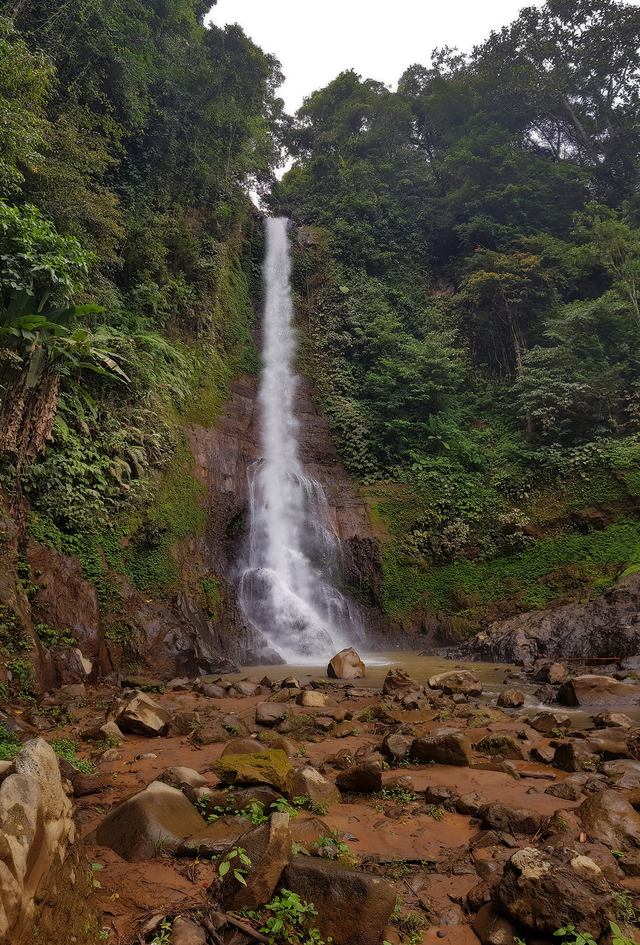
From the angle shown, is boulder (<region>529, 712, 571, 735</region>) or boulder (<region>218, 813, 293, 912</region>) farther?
boulder (<region>529, 712, 571, 735</region>)

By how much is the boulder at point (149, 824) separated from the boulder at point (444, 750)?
7.07 ft

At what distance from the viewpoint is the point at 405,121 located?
107 ft

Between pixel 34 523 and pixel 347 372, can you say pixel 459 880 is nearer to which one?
pixel 34 523

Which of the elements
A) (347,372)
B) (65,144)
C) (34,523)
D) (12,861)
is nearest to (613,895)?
(12,861)

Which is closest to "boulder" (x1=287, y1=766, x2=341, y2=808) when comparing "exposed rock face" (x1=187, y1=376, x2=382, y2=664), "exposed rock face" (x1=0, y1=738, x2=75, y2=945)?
"exposed rock face" (x1=0, y1=738, x2=75, y2=945)

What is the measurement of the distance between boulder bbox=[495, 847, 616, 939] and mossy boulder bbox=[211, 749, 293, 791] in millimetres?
1715

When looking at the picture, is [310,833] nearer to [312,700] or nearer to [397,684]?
[312,700]

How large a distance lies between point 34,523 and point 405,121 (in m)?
35.6

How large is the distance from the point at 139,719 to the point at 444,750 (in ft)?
10.7

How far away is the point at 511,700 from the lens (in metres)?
6.68

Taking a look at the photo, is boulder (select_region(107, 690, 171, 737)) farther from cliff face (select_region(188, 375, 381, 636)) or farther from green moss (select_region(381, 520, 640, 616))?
green moss (select_region(381, 520, 640, 616))

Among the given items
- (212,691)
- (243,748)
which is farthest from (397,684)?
(243,748)

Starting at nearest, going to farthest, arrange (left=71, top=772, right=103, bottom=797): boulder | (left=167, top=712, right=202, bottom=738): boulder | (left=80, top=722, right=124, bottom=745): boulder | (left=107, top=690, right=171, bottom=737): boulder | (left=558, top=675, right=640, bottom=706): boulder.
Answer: (left=71, top=772, right=103, bottom=797): boulder
(left=80, top=722, right=124, bottom=745): boulder
(left=107, top=690, right=171, bottom=737): boulder
(left=167, top=712, right=202, bottom=738): boulder
(left=558, top=675, right=640, bottom=706): boulder

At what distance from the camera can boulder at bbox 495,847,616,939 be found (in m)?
2.04
